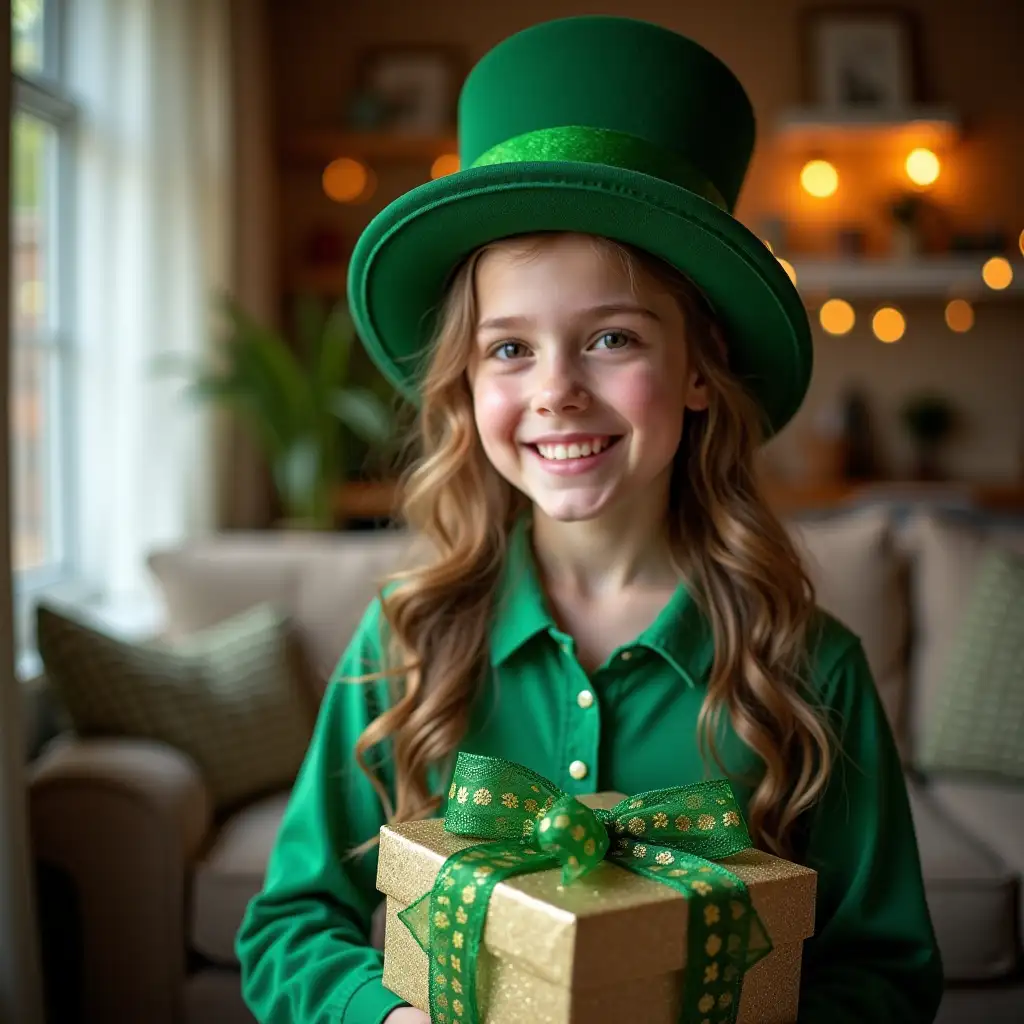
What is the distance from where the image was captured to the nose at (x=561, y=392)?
3.51 ft

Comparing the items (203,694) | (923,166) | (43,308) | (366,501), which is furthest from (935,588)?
(923,166)

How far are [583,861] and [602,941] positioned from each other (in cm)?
6

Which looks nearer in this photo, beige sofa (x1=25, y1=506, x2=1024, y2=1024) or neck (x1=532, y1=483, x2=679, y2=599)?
neck (x1=532, y1=483, x2=679, y2=599)

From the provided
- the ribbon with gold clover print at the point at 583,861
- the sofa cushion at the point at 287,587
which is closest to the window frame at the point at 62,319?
the sofa cushion at the point at 287,587

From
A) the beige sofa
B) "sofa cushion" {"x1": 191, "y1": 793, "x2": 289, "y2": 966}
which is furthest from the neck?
"sofa cushion" {"x1": 191, "y1": 793, "x2": 289, "y2": 966}

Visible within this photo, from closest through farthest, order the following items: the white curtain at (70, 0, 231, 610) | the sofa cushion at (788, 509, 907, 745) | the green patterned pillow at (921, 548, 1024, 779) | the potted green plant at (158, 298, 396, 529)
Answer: the green patterned pillow at (921, 548, 1024, 779) < the sofa cushion at (788, 509, 907, 745) < the white curtain at (70, 0, 231, 610) < the potted green plant at (158, 298, 396, 529)

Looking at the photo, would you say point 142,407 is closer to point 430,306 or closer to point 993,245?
point 430,306

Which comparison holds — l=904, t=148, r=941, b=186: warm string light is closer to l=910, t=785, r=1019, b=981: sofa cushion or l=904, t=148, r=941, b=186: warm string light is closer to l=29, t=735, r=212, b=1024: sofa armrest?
l=910, t=785, r=1019, b=981: sofa cushion

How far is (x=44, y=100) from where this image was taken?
3314 millimetres

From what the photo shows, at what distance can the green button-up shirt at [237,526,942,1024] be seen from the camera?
1.11 meters

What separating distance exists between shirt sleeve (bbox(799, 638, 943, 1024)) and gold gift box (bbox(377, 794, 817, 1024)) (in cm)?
25

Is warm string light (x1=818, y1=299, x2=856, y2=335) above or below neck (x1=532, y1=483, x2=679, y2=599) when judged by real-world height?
above

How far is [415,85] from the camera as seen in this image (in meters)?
5.44

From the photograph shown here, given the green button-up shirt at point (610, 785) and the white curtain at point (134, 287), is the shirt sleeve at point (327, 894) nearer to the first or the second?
the green button-up shirt at point (610, 785)
